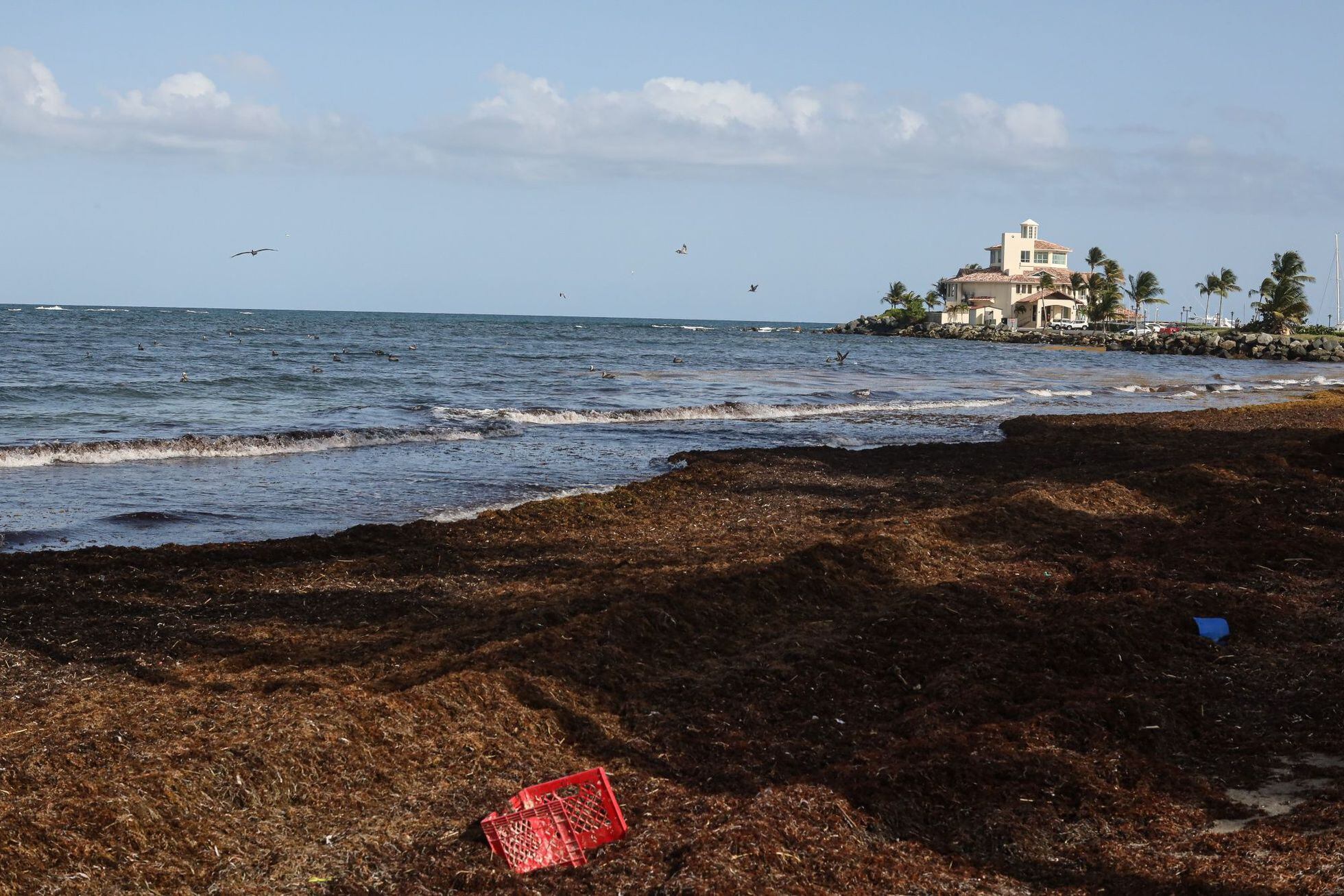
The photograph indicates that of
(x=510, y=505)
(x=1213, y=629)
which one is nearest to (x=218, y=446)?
(x=510, y=505)

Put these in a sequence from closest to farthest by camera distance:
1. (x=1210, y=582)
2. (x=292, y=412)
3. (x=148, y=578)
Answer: (x=1210, y=582) → (x=148, y=578) → (x=292, y=412)

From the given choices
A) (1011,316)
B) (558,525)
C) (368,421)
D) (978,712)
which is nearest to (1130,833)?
(978,712)

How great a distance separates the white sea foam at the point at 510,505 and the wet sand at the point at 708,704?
76.5 inches

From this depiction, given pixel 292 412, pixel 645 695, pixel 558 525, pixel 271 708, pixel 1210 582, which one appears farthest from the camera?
pixel 292 412

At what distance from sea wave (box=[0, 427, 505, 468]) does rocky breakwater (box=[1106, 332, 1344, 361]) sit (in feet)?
188

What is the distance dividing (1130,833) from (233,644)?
6198 mm

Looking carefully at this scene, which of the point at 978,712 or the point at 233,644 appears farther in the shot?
the point at 233,644

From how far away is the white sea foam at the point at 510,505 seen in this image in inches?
560

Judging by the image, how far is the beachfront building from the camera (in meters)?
98.7

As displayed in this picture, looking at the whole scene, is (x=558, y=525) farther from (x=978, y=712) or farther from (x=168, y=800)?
(x=168, y=800)

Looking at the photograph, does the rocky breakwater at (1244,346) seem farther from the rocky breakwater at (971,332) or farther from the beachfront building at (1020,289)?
the beachfront building at (1020,289)

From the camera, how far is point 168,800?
4980 millimetres

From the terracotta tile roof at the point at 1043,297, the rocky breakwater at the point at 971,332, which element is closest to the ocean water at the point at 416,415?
the rocky breakwater at the point at 971,332

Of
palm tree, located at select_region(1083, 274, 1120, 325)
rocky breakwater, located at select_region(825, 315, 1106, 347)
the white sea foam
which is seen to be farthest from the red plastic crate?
palm tree, located at select_region(1083, 274, 1120, 325)
